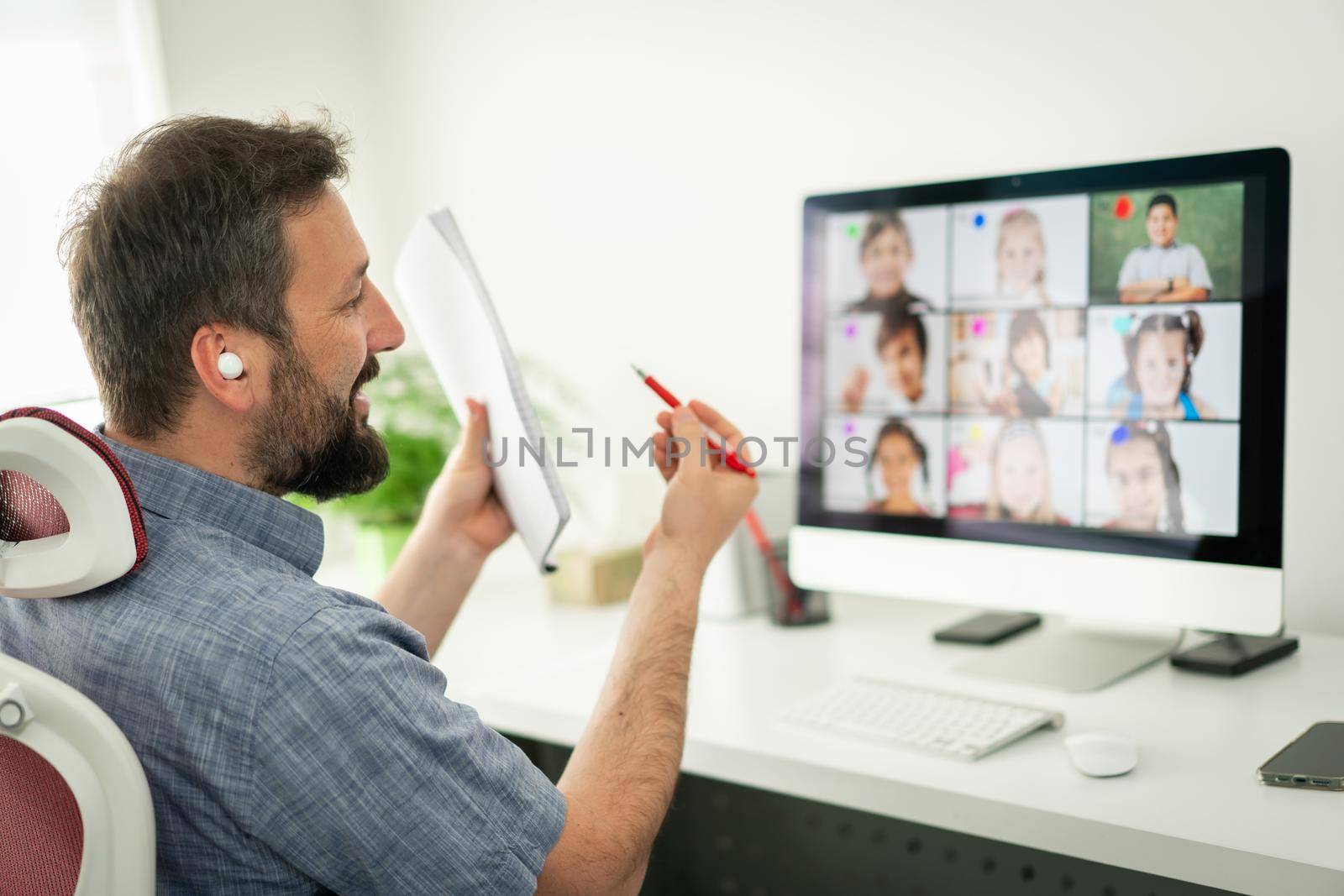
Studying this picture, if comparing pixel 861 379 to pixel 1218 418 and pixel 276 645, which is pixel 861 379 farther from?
pixel 276 645

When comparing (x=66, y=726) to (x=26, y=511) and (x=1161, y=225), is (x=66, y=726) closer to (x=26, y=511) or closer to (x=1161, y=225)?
(x=26, y=511)

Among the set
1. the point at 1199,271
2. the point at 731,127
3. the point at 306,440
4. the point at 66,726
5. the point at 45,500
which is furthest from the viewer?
the point at 731,127

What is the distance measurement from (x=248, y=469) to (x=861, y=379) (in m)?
0.77

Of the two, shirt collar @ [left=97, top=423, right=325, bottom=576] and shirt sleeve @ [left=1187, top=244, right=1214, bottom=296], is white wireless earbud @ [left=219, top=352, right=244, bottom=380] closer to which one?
shirt collar @ [left=97, top=423, right=325, bottom=576]

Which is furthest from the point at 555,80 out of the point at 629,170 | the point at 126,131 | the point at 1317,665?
the point at 1317,665

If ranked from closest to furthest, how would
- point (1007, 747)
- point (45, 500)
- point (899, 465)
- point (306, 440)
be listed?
1. point (45, 500)
2. point (306, 440)
3. point (1007, 747)
4. point (899, 465)

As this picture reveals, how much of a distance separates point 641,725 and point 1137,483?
63 centimetres

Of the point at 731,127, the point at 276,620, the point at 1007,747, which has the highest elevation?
the point at 731,127

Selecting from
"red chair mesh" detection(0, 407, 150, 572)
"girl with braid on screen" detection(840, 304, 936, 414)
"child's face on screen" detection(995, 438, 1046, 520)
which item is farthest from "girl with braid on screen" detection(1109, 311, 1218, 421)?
"red chair mesh" detection(0, 407, 150, 572)

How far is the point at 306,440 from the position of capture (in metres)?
0.91

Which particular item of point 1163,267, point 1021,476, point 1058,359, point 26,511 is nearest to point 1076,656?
point 1021,476

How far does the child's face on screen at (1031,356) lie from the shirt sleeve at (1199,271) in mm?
164

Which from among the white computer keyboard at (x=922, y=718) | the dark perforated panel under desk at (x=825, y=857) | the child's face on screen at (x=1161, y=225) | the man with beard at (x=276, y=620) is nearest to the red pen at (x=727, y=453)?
the man with beard at (x=276, y=620)

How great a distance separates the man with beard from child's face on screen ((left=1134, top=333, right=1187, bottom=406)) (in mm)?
513
